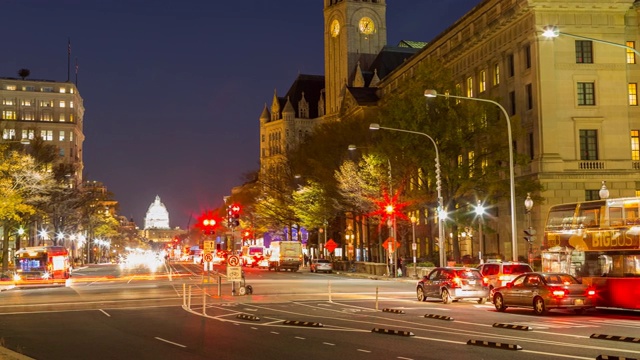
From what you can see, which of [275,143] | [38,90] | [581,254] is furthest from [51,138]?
[581,254]

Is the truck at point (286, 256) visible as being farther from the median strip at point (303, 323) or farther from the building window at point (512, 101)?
the median strip at point (303, 323)

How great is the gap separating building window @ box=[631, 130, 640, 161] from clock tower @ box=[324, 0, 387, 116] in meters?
84.8

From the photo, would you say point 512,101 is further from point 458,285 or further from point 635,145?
point 458,285

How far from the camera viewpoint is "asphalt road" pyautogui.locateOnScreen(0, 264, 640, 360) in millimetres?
16922

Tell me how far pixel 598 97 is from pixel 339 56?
9014 cm

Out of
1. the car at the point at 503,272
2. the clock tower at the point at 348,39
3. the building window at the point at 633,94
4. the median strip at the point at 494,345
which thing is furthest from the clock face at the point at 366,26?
the median strip at the point at 494,345

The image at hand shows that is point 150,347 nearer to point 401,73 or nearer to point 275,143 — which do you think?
point 401,73

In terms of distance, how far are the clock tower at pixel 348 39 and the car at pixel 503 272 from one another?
106647 millimetres

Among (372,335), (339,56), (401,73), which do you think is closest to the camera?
(372,335)

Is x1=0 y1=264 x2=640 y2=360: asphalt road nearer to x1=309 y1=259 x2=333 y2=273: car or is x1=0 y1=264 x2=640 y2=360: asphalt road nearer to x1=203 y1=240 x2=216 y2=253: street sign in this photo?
x1=203 y1=240 x2=216 y2=253: street sign

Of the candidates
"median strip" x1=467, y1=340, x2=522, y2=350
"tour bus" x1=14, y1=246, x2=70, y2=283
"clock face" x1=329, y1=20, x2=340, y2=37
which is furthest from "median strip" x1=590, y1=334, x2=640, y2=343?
"clock face" x1=329, y1=20, x2=340, y2=37

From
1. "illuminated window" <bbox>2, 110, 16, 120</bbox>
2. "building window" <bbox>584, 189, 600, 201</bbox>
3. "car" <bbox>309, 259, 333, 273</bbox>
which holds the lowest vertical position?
"car" <bbox>309, 259, 333, 273</bbox>

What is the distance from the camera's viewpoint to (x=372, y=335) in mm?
20203

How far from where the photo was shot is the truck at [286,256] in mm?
83938
